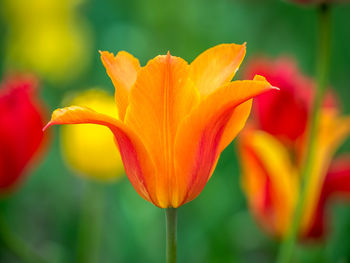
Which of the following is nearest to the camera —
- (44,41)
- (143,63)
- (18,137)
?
(18,137)

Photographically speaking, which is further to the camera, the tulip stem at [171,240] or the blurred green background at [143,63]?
the blurred green background at [143,63]

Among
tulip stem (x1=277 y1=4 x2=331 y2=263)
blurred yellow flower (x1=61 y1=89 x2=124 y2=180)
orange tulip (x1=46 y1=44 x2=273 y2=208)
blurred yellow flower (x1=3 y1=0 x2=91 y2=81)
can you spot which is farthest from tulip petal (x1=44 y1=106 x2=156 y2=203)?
blurred yellow flower (x1=3 y1=0 x2=91 y2=81)

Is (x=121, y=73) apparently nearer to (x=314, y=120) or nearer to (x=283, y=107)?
(x=314, y=120)

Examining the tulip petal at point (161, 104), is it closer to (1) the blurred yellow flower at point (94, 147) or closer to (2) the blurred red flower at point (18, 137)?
(2) the blurred red flower at point (18, 137)

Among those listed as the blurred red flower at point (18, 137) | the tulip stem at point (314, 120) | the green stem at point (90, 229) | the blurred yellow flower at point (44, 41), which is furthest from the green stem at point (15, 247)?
the blurred yellow flower at point (44, 41)

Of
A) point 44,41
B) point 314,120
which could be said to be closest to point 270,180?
point 314,120

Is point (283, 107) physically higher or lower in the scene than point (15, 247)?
higher

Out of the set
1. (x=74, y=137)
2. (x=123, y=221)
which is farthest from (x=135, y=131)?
(x=123, y=221)

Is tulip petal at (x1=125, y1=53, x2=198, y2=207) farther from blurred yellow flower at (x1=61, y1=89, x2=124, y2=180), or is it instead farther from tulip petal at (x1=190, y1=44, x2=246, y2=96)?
blurred yellow flower at (x1=61, y1=89, x2=124, y2=180)
